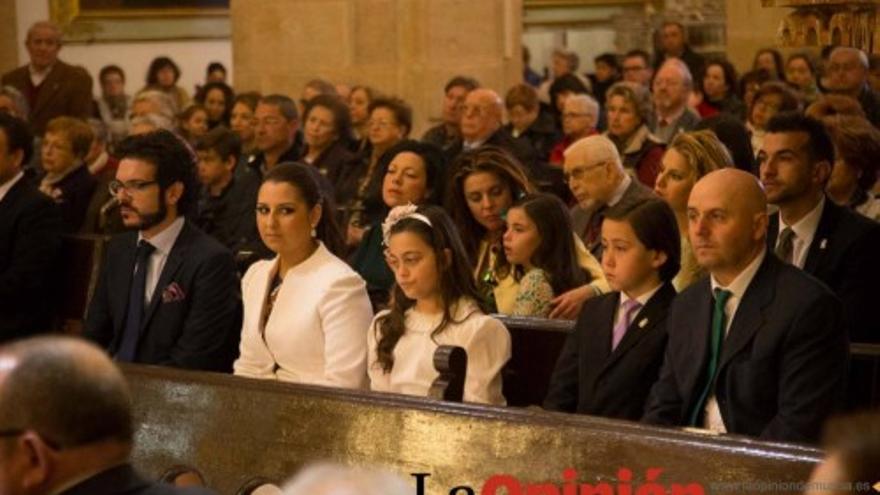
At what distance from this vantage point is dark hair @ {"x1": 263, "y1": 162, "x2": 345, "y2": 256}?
23.0ft

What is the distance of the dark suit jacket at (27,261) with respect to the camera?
27.8 feet

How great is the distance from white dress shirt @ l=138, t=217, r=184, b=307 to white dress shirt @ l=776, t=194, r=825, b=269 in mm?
2253

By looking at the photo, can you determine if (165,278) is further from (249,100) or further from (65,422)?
(249,100)

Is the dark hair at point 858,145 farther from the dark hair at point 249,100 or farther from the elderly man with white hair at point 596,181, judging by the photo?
the dark hair at point 249,100

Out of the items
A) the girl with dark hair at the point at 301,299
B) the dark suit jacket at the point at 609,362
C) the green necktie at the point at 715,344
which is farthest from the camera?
the girl with dark hair at the point at 301,299

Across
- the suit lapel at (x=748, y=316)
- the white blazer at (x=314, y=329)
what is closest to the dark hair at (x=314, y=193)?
the white blazer at (x=314, y=329)

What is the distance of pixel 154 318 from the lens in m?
7.25

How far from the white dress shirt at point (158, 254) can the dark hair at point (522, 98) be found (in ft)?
19.3

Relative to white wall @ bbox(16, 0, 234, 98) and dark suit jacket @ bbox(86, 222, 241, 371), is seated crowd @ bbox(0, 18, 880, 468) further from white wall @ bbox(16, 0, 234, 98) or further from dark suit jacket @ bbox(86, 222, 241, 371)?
white wall @ bbox(16, 0, 234, 98)

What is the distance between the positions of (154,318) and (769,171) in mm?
2315

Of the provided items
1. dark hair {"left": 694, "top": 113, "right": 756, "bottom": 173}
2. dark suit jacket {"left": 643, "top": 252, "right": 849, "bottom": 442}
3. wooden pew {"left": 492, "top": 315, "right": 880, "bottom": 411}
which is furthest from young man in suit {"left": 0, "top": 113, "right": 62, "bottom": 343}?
dark suit jacket {"left": 643, "top": 252, "right": 849, "bottom": 442}

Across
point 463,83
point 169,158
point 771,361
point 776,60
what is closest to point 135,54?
point 776,60

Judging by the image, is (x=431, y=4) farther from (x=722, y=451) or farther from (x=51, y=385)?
(x=51, y=385)

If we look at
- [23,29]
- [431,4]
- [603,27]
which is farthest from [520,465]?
[603,27]
